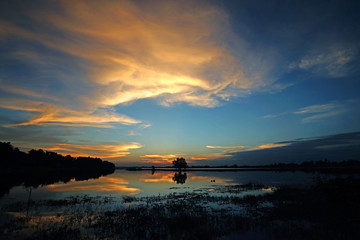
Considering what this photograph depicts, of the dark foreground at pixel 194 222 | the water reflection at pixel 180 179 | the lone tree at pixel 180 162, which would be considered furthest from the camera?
the lone tree at pixel 180 162

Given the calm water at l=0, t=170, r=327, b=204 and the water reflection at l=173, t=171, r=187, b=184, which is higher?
the calm water at l=0, t=170, r=327, b=204

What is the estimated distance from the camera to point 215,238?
14.6 m

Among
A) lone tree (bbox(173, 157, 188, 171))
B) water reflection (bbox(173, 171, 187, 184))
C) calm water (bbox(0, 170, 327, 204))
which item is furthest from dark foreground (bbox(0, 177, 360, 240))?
lone tree (bbox(173, 157, 188, 171))

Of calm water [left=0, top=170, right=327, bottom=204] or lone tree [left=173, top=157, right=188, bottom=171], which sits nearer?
calm water [left=0, top=170, right=327, bottom=204]

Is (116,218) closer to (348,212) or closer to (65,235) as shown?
(65,235)

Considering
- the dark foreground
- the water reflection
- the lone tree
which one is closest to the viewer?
the dark foreground

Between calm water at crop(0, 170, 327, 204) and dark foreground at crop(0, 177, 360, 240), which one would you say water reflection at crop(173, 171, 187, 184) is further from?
dark foreground at crop(0, 177, 360, 240)

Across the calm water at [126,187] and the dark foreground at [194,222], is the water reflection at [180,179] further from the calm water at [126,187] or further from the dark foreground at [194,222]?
the dark foreground at [194,222]

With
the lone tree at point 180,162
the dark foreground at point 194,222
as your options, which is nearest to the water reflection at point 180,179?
the dark foreground at point 194,222

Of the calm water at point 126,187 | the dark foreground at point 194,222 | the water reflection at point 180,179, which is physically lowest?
the water reflection at point 180,179

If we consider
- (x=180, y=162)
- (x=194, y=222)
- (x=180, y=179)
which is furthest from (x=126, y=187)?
(x=180, y=162)

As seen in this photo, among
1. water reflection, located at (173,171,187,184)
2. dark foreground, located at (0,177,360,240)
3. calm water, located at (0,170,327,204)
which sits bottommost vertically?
water reflection, located at (173,171,187,184)

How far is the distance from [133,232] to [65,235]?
16.2ft

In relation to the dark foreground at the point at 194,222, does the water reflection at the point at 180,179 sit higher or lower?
lower
